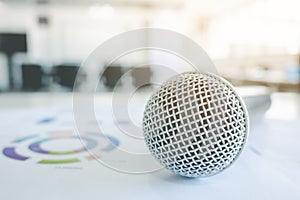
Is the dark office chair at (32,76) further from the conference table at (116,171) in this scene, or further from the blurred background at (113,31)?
the conference table at (116,171)

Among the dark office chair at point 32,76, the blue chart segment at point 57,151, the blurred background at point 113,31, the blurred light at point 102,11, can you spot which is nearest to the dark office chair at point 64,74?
the blurred background at point 113,31

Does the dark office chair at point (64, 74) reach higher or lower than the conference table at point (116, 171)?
lower

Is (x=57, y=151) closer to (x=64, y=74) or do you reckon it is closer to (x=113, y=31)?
(x=64, y=74)

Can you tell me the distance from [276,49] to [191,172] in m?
3.75

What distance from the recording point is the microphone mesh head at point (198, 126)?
0.92ft

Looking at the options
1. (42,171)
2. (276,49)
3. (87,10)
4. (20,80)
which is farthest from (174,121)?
(87,10)

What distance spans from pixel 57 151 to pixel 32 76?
299 centimetres

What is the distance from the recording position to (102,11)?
4.47 meters

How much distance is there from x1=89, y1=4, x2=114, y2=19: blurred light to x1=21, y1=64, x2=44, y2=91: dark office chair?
1658 mm

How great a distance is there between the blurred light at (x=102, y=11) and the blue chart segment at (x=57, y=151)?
4109 mm

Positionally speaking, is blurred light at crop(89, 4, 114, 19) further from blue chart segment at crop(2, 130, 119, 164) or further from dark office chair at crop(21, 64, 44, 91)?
blue chart segment at crop(2, 130, 119, 164)

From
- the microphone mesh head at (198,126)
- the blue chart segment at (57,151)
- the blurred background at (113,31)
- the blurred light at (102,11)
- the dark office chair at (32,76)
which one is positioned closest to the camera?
the microphone mesh head at (198,126)

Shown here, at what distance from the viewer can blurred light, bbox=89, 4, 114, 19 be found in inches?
171

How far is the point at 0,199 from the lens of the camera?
0.26m
